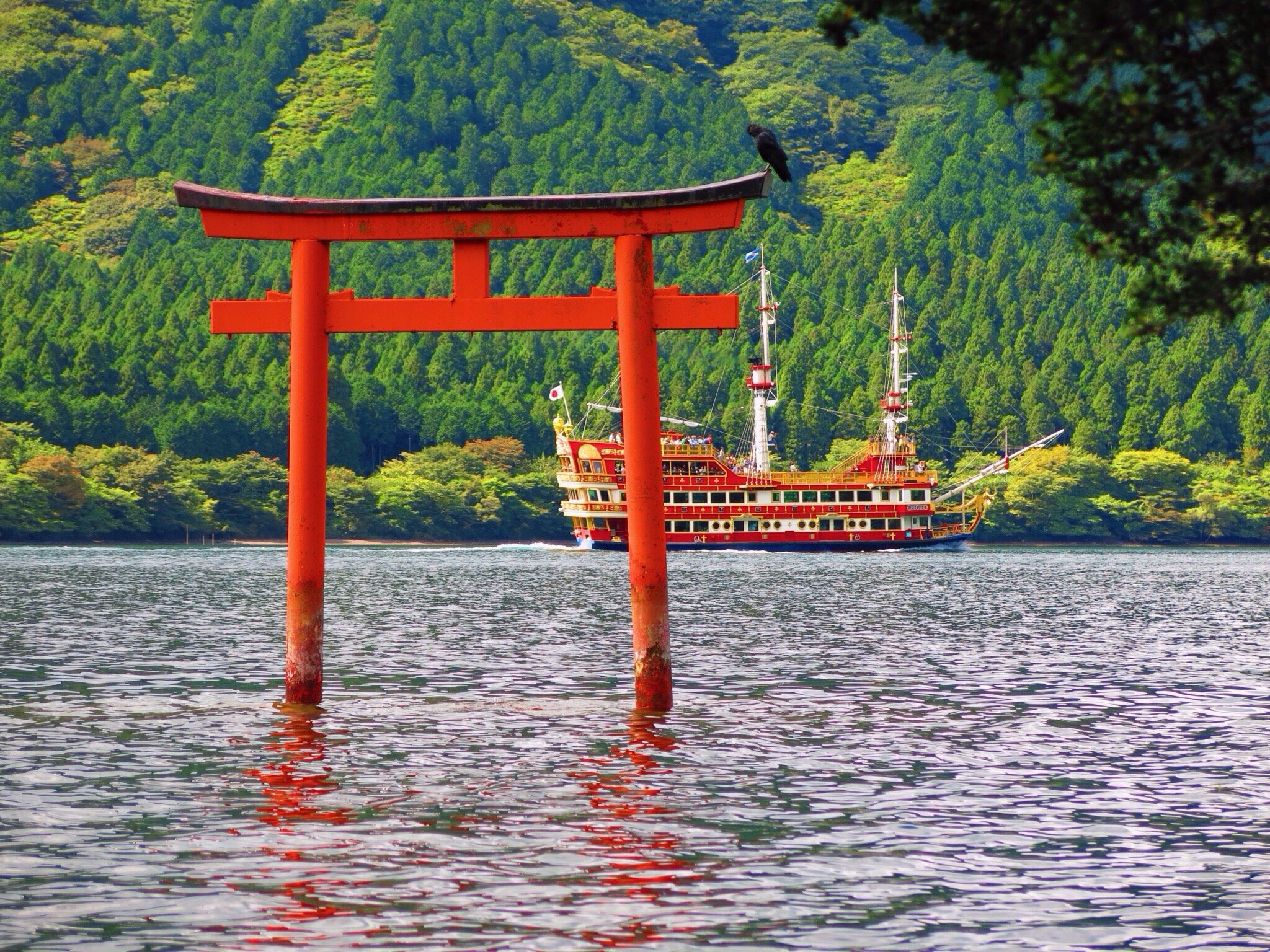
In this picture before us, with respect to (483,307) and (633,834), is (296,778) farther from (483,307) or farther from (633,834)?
(483,307)

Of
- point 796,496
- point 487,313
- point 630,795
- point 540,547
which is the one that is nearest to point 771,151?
point 487,313

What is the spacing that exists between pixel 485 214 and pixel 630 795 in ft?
24.8

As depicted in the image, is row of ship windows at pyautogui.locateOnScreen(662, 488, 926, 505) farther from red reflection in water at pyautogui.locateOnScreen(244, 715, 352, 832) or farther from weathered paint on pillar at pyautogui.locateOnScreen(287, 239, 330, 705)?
red reflection in water at pyautogui.locateOnScreen(244, 715, 352, 832)

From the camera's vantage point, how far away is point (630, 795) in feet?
52.5

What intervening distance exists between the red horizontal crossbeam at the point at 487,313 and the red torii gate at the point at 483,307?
20mm

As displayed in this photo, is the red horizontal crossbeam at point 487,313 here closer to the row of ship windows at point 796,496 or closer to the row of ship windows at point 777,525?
the row of ship windows at point 796,496

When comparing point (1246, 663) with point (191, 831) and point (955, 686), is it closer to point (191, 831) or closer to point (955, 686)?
point (955, 686)

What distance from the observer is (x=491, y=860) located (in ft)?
43.4

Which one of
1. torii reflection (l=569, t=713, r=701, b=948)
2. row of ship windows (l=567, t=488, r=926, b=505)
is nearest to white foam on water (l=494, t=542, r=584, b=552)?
row of ship windows (l=567, t=488, r=926, b=505)

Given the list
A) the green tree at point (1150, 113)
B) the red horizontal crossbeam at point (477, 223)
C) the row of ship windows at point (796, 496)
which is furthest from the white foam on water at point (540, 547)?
the green tree at point (1150, 113)

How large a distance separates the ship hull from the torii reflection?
87.6 meters

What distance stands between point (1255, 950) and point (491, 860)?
5.35m

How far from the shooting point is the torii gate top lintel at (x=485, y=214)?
20.5 metres

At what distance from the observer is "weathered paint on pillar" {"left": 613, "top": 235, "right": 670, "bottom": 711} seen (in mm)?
20484
